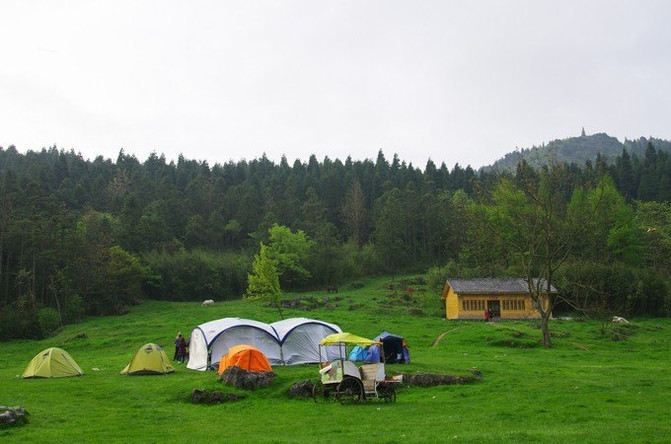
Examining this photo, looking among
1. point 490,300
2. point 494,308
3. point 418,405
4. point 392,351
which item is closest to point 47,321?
point 392,351

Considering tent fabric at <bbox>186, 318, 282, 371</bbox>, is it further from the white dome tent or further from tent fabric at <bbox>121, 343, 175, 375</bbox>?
tent fabric at <bbox>121, 343, 175, 375</bbox>

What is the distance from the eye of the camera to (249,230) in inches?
4158

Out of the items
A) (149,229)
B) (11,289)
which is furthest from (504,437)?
(149,229)

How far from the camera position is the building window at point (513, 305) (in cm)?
5762

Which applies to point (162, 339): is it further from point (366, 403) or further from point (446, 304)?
point (446, 304)

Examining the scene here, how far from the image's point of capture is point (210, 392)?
2042cm

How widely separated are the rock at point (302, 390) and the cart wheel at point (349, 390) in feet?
5.27

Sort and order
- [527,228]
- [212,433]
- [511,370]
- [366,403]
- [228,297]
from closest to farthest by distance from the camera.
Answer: [212,433], [366,403], [511,370], [527,228], [228,297]

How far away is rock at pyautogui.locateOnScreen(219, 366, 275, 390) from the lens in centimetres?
2161

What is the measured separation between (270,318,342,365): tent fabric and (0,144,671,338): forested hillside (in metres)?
15.1

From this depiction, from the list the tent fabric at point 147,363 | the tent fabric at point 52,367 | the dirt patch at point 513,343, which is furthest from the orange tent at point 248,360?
the dirt patch at point 513,343

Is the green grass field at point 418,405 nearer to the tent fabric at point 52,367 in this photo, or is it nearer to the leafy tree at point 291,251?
the tent fabric at point 52,367

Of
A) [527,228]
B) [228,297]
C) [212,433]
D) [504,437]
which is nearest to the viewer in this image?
[504,437]

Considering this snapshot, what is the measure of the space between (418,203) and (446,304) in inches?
1773
